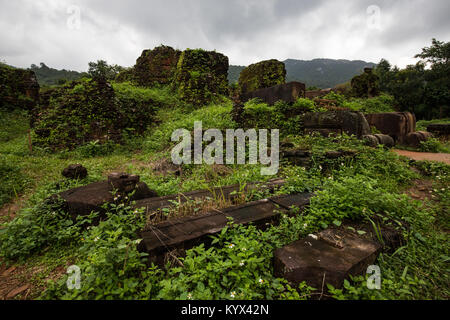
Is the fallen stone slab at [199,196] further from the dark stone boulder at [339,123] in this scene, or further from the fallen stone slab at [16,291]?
the dark stone boulder at [339,123]

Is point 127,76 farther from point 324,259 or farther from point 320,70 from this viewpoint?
point 320,70

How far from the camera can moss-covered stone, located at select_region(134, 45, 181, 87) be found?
42.8 ft

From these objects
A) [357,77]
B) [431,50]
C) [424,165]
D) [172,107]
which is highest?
[431,50]

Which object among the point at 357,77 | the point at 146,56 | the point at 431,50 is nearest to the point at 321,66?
the point at 431,50

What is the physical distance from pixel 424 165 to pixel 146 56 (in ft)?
49.7

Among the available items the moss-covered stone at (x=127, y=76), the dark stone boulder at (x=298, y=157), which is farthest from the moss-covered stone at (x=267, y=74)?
the moss-covered stone at (x=127, y=76)

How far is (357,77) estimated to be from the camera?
16266 millimetres

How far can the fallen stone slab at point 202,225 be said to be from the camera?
1717 millimetres

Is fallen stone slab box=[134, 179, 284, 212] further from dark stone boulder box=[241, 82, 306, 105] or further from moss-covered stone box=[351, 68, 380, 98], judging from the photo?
moss-covered stone box=[351, 68, 380, 98]

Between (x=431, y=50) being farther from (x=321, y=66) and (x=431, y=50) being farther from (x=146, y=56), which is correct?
(x=321, y=66)

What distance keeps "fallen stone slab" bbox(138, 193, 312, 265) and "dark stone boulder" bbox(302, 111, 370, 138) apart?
3.37 meters

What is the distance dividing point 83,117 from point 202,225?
7.73 m

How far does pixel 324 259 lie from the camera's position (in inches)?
57.7

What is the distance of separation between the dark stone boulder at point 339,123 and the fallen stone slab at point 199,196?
2.82 meters
